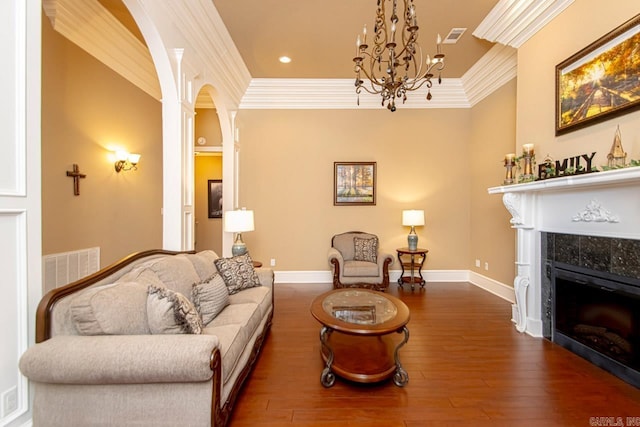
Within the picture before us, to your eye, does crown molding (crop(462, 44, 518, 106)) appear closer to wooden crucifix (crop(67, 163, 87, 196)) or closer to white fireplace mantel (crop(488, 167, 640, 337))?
white fireplace mantel (crop(488, 167, 640, 337))

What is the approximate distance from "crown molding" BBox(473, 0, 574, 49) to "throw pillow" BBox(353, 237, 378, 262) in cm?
327

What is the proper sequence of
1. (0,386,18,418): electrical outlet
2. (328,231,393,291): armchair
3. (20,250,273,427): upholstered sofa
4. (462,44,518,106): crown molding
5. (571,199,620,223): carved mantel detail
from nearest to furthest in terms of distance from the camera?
(20,250,273,427): upholstered sofa < (0,386,18,418): electrical outlet < (571,199,620,223): carved mantel detail < (462,44,518,106): crown molding < (328,231,393,291): armchair

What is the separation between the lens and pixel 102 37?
3.44 metres

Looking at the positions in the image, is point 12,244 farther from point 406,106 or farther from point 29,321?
point 406,106

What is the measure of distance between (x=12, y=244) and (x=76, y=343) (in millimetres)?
665

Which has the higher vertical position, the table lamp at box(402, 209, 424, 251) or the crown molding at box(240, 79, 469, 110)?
the crown molding at box(240, 79, 469, 110)

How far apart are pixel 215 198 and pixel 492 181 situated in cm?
594

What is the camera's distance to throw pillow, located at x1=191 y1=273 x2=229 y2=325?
2207mm

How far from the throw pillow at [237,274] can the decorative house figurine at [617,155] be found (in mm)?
3270

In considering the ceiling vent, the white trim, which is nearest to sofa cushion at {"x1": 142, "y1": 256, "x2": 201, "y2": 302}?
the white trim

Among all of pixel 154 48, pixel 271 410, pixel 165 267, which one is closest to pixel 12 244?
pixel 165 267

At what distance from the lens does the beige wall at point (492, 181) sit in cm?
411

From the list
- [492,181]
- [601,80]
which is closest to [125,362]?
[601,80]

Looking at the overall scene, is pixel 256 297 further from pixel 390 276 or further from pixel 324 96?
pixel 324 96
